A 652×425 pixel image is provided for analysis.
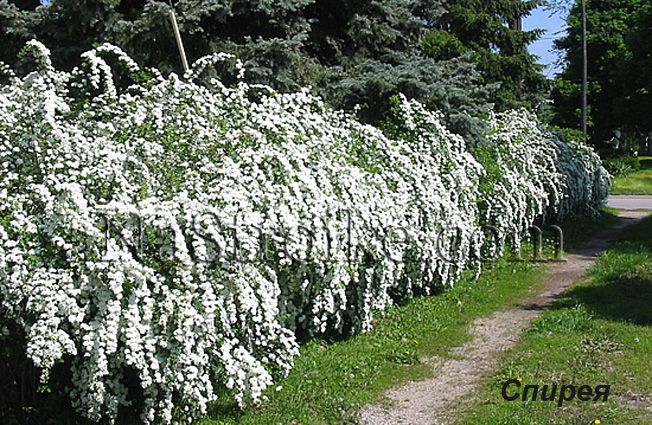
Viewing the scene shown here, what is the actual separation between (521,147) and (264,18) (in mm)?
4953

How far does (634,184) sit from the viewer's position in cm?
3056

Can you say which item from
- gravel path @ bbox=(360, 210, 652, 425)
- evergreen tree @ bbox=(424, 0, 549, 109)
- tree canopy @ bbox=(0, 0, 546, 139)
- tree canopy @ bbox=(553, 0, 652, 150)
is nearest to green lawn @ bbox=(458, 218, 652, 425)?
gravel path @ bbox=(360, 210, 652, 425)

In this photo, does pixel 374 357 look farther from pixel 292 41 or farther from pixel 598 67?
pixel 598 67

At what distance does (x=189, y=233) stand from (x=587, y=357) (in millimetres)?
3489

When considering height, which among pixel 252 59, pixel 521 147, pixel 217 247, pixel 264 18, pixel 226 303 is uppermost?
pixel 264 18

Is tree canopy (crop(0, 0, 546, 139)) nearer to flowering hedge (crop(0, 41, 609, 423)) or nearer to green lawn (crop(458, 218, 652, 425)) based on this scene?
flowering hedge (crop(0, 41, 609, 423))

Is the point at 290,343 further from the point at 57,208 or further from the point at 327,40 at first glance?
the point at 327,40

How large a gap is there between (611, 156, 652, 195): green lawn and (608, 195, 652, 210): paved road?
5.17 ft

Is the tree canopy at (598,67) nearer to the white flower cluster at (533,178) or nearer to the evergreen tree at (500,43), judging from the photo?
the evergreen tree at (500,43)

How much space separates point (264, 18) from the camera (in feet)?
36.2

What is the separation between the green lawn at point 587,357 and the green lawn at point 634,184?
20.0 metres

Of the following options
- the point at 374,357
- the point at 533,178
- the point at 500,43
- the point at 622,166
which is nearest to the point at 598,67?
the point at 622,166

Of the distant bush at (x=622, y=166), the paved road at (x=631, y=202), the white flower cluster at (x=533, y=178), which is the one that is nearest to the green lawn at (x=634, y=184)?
the distant bush at (x=622, y=166)

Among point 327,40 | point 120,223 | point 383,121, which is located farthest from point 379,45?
point 120,223
